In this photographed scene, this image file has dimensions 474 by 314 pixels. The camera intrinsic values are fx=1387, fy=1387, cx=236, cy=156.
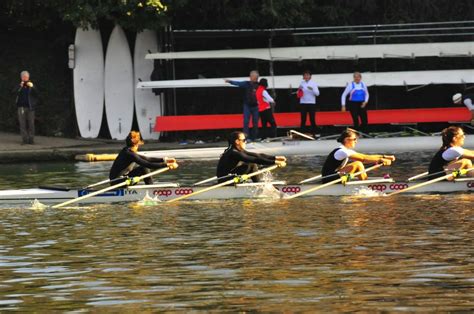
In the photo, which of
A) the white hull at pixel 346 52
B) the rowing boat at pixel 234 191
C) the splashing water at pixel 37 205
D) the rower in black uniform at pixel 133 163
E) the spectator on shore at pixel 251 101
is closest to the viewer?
the splashing water at pixel 37 205

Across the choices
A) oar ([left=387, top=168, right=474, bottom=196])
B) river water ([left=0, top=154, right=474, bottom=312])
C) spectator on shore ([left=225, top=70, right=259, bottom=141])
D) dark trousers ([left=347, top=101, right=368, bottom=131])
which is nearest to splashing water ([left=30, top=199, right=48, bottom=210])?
river water ([left=0, top=154, right=474, bottom=312])

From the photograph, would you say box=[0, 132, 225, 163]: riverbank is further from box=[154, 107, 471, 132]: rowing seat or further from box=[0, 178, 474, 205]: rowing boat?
box=[0, 178, 474, 205]: rowing boat

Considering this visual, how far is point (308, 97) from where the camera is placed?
113 feet

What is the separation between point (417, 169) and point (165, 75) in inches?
415

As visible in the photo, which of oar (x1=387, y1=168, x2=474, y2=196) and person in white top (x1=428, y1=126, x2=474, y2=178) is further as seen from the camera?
person in white top (x1=428, y1=126, x2=474, y2=178)

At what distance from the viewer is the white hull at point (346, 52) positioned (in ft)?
118

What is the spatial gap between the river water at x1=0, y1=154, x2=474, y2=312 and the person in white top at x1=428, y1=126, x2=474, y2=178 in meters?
0.87

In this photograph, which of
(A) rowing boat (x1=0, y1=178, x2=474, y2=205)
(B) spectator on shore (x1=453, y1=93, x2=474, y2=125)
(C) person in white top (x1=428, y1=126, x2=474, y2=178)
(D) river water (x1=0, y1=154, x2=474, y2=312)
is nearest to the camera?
(D) river water (x1=0, y1=154, x2=474, y2=312)

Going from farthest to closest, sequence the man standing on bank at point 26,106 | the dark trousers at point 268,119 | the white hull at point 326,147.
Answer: the dark trousers at point 268,119, the man standing on bank at point 26,106, the white hull at point 326,147

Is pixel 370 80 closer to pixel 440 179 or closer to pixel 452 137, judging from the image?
pixel 452 137

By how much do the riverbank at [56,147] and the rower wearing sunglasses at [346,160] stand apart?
10.9 m

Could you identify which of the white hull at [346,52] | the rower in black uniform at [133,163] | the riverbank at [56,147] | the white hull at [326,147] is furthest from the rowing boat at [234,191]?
the white hull at [346,52]

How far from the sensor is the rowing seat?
35719 millimetres

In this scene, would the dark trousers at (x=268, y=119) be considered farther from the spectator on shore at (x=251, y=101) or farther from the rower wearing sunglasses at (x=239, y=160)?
the rower wearing sunglasses at (x=239, y=160)
